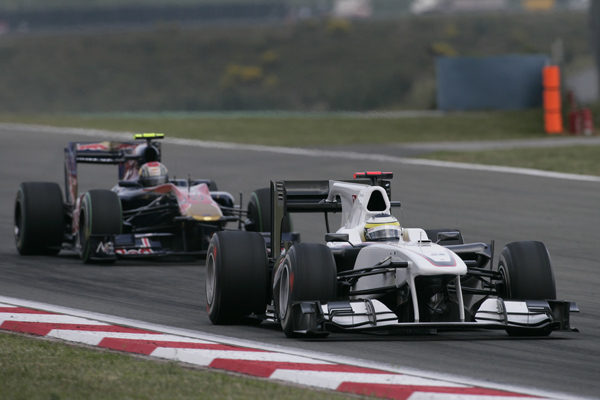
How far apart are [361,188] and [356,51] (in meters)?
61.3

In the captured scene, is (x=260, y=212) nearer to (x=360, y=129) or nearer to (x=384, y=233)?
(x=384, y=233)

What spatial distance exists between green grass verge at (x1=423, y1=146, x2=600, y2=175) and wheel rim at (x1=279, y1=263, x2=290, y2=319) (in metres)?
16.0

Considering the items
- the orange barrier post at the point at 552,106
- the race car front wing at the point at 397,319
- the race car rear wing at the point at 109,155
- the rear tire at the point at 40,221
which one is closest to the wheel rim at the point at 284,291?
the race car front wing at the point at 397,319

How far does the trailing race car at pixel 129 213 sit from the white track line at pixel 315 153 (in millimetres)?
9708

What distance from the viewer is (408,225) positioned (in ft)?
63.8

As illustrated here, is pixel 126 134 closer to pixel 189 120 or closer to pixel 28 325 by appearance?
pixel 189 120

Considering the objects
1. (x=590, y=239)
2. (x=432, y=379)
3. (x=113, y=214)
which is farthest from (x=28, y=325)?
(x=590, y=239)

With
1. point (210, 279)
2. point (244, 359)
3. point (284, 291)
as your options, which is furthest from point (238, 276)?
point (244, 359)

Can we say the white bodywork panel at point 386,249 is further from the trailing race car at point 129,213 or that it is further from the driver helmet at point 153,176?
the driver helmet at point 153,176

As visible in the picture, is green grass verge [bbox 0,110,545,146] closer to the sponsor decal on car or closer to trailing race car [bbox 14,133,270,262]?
trailing race car [bbox 14,133,270,262]

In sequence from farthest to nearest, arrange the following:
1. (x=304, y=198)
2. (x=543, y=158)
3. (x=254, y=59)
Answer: (x=254, y=59) → (x=543, y=158) → (x=304, y=198)

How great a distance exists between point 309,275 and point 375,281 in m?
0.72

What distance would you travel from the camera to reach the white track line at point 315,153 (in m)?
25.3

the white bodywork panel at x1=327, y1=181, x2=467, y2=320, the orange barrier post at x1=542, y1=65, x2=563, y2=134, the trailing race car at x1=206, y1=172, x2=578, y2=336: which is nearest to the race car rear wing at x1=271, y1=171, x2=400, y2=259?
the trailing race car at x1=206, y1=172, x2=578, y2=336
